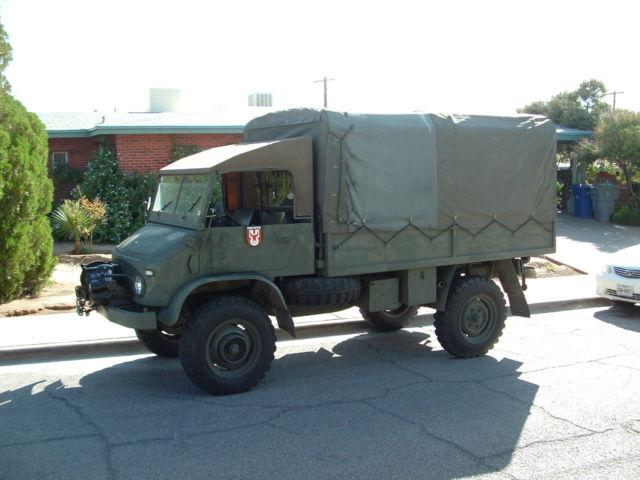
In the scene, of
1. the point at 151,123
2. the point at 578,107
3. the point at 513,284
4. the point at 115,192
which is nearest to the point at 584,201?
the point at 578,107

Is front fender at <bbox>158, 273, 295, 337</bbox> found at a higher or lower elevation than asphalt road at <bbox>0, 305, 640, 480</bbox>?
higher

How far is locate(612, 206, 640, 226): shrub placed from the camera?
837 inches

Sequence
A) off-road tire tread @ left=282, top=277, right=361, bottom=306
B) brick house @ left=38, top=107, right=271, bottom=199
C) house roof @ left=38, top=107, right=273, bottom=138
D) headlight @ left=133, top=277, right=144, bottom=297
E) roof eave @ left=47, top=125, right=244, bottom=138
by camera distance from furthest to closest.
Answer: brick house @ left=38, top=107, right=271, bottom=199 → house roof @ left=38, top=107, right=273, bottom=138 → roof eave @ left=47, top=125, right=244, bottom=138 → off-road tire tread @ left=282, top=277, right=361, bottom=306 → headlight @ left=133, top=277, right=144, bottom=297

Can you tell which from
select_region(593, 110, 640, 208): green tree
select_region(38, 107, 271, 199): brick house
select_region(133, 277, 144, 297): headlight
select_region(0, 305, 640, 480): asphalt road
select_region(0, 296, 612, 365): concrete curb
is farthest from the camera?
select_region(593, 110, 640, 208): green tree

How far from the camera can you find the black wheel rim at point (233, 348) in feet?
21.4

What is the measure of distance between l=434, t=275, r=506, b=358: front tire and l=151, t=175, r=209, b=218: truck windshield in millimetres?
3113

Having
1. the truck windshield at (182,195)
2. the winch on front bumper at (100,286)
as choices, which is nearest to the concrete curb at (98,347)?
the winch on front bumper at (100,286)

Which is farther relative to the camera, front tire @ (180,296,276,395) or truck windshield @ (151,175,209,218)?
truck windshield @ (151,175,209,218)

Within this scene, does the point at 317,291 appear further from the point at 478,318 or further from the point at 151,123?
the point at 151,123

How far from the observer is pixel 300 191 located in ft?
22.8

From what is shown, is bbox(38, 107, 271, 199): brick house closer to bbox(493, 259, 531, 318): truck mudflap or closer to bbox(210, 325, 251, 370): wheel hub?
bbox(493, 259, 531, 318): truck mudflap

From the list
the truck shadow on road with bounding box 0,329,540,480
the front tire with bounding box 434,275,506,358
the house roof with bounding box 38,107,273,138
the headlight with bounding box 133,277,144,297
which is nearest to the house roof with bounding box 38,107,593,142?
the house roof with bounding box 38,107,273,138

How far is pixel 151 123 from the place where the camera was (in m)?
18.5

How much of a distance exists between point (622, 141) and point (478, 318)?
50.8ft
